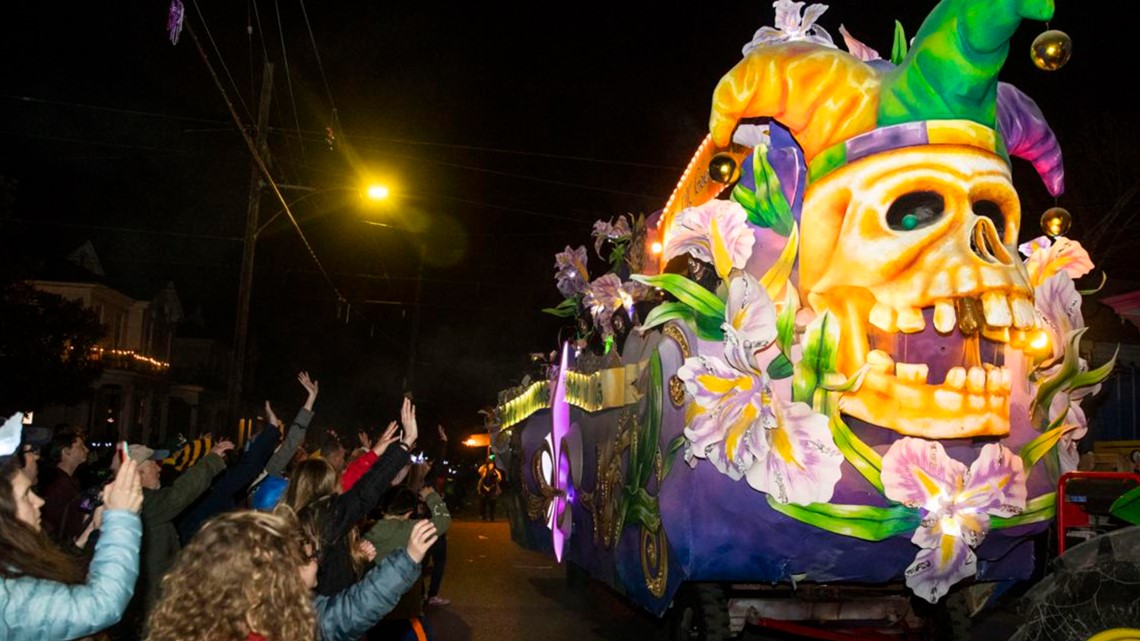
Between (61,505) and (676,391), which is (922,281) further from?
(61,505)

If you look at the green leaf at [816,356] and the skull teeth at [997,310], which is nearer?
the skull teeth at [997,310]

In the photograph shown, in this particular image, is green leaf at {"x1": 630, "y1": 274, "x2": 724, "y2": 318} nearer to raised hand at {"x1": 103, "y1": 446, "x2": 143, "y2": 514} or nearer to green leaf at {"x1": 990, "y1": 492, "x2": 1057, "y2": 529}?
green leaf at {"x1": 990, "y1": 492, "x2": 1057, "y2": 529}

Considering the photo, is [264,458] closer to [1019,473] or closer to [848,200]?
[848,200]

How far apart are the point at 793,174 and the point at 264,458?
3.93 m

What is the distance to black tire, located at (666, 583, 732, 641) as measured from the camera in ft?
24.1

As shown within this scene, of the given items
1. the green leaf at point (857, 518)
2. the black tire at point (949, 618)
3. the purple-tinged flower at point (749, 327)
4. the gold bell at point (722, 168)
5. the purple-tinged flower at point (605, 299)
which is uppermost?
the gold bell at point (722, 168)

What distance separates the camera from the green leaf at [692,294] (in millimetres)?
6922

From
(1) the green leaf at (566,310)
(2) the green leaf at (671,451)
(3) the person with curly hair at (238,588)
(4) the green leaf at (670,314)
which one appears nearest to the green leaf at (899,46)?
(4) the green leaf at (670,314)

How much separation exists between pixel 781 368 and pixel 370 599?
3.84 m

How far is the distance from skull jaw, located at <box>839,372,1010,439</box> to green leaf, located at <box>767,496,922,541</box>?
53 centimetres

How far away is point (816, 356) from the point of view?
6586 mm

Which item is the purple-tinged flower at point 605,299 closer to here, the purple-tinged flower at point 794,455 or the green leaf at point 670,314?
the green leaf at point 670,314

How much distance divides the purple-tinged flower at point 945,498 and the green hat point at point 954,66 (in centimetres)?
210

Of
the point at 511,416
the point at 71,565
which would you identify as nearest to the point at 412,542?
the point at 71,565
